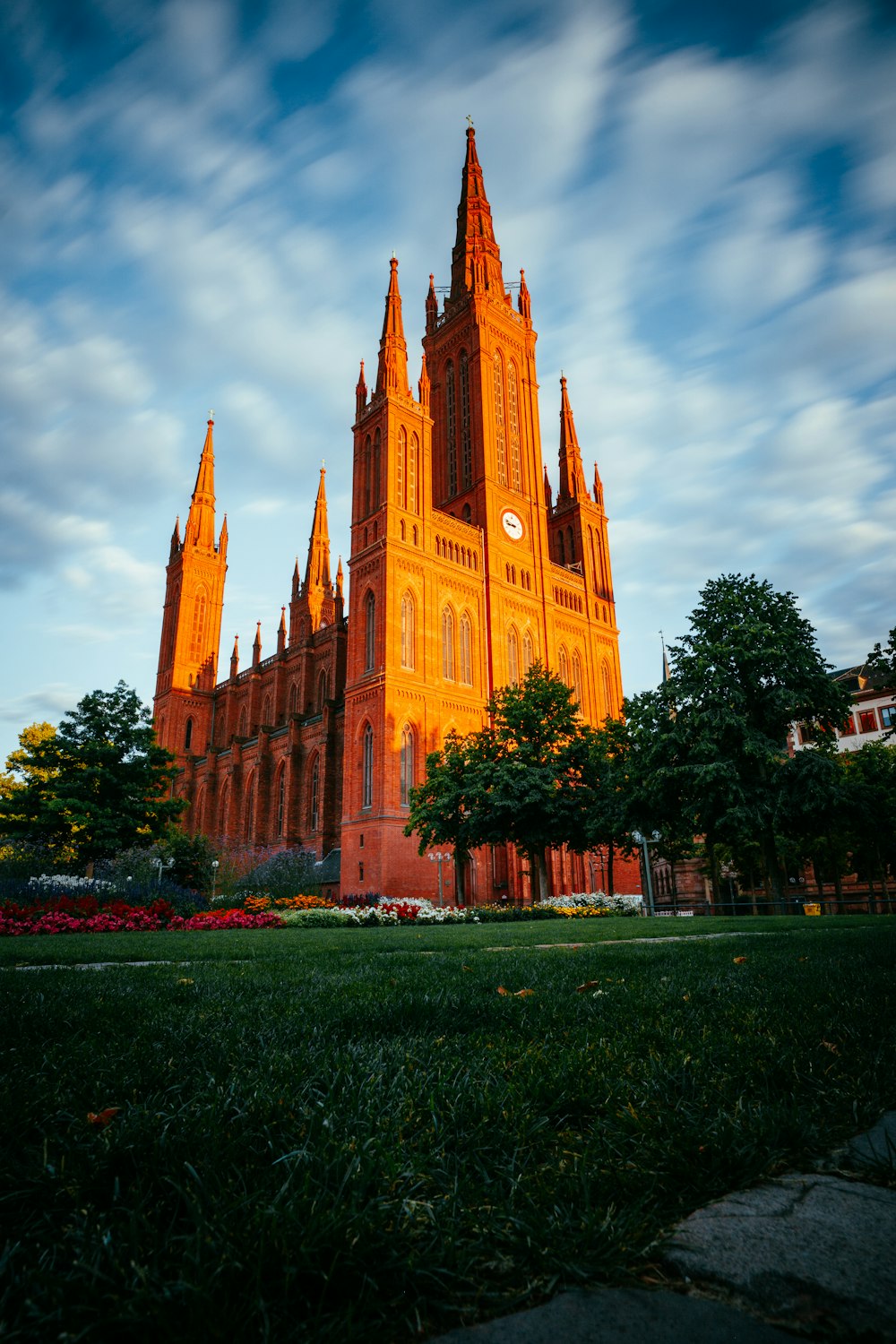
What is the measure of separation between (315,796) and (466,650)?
12.5 m

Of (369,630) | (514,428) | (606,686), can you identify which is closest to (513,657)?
(606,686)

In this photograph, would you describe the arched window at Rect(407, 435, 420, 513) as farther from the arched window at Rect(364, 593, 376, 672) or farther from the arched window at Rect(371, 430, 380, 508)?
the arched window at Rect(364, 593, 376, 672)

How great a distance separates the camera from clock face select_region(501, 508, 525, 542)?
1800 inches

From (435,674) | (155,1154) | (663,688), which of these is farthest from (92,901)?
(435,674)

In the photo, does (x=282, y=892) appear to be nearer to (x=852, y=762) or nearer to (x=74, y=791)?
(x=74, y=791)

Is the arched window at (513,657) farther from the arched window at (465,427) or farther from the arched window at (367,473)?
the arched window at (367,473)

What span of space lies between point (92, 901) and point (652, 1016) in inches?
506

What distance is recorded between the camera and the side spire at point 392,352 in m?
42.2

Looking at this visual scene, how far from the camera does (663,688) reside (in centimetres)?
2072

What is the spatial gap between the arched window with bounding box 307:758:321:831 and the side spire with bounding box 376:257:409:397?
2199cm

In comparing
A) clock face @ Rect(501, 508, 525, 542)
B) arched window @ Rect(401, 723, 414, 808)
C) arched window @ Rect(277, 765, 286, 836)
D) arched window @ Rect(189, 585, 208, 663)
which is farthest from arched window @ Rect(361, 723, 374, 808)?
arched window @ Rect(189, 585, 208, 663)

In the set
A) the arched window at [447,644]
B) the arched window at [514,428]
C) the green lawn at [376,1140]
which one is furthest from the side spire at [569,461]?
the green lawn at [376,1140]

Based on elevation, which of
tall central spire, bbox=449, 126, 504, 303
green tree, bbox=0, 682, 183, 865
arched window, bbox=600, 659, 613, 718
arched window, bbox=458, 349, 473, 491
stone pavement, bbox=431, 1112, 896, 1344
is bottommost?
stone pavement, bbox=431, 1112, 896, 1344

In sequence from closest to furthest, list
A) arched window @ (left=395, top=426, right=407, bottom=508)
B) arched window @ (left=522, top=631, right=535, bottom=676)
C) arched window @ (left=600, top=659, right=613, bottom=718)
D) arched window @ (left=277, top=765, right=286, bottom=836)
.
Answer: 1. arched window @ (left=395, top=426, right=407, bottom=508)
2. arched window @ (left=522, top=631, right=535, bottom=676)
3. arched window @ (left=277, top=765, right=286, bottom=836)
4. arched window @ (left=600, top=659, right=613, bottom=718)
